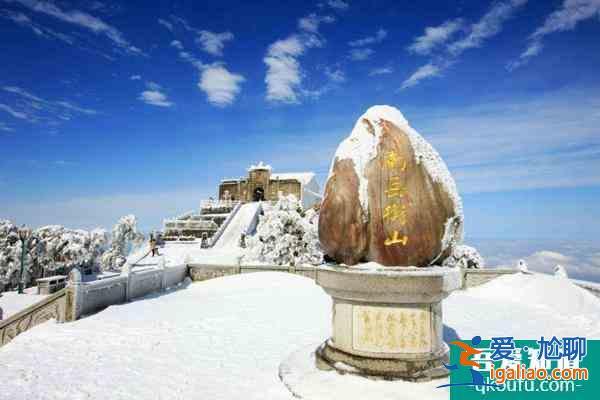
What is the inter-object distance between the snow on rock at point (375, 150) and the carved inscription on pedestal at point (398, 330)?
1351mm

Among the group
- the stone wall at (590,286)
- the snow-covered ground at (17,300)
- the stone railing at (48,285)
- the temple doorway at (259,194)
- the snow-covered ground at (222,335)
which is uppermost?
the temple doorway at (259,194)

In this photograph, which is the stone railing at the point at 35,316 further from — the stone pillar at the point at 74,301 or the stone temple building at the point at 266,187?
the stone temple building at the point at 266,187

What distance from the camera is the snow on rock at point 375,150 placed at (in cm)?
529

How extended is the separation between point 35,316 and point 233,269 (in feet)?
29.1

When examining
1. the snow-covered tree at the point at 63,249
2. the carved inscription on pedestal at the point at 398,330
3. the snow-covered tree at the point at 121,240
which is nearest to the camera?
the carved inscription on pedestal at the point at 398,330

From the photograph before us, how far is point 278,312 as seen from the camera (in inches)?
440

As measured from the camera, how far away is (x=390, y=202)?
5109 mm

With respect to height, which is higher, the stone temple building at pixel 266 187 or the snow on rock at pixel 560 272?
the stone temple building at pixel 266 187

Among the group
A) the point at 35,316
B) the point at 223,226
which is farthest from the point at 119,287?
the point at 223,226

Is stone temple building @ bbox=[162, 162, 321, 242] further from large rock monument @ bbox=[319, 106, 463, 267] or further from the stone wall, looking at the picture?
large rock monument @ bbox=[319, 106, 463, 267]

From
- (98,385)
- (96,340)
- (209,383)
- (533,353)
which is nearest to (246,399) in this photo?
(209,383)

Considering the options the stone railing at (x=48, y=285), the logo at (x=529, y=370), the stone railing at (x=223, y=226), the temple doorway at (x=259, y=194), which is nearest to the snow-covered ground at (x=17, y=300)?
the stone railing at (x=48, y=285)

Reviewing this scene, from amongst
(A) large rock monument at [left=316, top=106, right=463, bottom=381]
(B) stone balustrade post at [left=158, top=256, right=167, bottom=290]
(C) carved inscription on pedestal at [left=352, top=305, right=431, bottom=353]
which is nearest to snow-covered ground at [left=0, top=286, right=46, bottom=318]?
(B) stone balustrade post at [left=158, top=256, right=167, bottom=290]

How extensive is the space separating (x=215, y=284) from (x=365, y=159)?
12.9m
